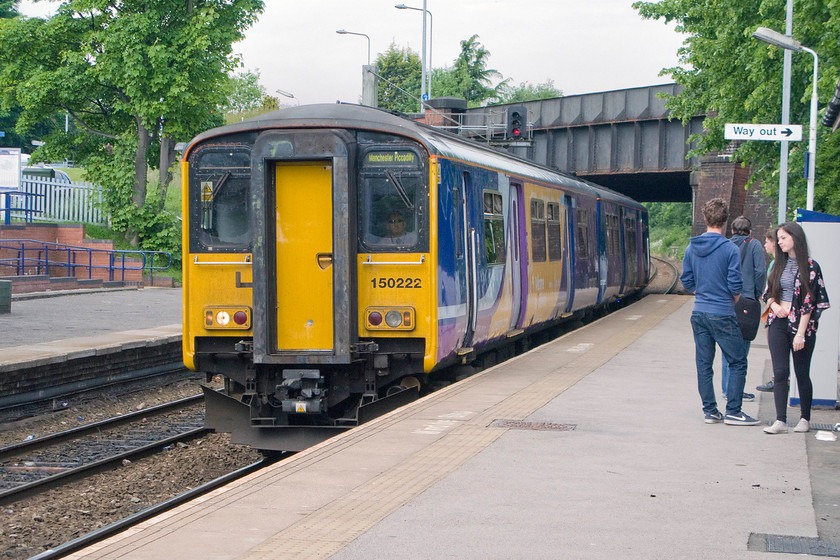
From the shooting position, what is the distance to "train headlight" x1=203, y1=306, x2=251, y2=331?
9.66 meters

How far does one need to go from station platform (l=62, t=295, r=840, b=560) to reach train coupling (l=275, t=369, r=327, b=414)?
0.67 meters

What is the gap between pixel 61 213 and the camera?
3139cm

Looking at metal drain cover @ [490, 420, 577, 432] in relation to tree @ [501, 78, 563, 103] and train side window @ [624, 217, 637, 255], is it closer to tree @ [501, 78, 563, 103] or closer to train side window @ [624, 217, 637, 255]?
train side window @ [624, 217, 637, 255]

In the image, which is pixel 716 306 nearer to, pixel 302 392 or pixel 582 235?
pixel 302 392

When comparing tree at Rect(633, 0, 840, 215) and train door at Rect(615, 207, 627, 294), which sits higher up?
tree at Rect(633, 0, 840, 215)

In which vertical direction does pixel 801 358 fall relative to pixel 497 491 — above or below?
above

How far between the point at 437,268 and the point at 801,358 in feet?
10.5

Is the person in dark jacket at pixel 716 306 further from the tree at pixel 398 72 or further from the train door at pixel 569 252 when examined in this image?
the tree at pixel 398 72

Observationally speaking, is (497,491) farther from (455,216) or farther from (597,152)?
(597,152)

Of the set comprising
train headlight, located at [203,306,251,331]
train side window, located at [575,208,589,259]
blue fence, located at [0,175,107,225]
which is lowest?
train headlight, located at [203,306,251,331]

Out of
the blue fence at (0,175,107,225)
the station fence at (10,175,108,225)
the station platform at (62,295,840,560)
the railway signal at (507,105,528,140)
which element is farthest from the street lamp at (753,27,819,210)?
the station fence at (10,175,108,225)

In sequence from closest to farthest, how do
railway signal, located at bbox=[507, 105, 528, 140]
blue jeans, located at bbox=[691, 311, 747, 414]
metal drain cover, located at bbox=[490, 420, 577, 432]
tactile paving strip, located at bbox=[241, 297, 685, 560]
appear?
tactile paving strip, located at bbox=[241, 297, 685, 560], metal drain cover, located at bbox=[490, 420, 577, 432], blue jeans, located at bbox=[691, 311, 747, 414], railway signal, located at bbox=[507, 105, 528, 140]

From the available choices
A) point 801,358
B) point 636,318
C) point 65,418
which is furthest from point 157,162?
point 801,358

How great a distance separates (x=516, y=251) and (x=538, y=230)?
5.37ft
